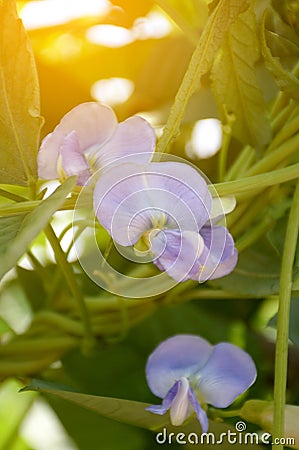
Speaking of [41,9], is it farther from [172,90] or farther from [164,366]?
[164,366]

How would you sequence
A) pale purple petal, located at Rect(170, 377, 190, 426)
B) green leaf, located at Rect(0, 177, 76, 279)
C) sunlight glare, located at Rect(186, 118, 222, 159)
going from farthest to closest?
sunlight glare, located at Rect(186, 118, 222, 159), pale purple petal, located at Rect(170, 377, 190, 426), green leaf, located at Rect(0, 177, 76, 279)

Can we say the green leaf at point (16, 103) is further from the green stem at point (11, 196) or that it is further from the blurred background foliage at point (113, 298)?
the blurred background foliage at point (113, 298)

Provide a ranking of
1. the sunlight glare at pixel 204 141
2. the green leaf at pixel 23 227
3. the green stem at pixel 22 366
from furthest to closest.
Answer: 1. the sunlight glare at pixel 204 141
2. the green stem at pixel 22 366
3. the green leaf at pixel 23 227

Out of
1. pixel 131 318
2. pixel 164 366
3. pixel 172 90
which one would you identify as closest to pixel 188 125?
pixel 172 90

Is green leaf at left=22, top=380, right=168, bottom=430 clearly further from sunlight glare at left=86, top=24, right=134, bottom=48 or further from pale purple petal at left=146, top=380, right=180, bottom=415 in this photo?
sunlight glare at left=86, top=24, right=134, bottom=48

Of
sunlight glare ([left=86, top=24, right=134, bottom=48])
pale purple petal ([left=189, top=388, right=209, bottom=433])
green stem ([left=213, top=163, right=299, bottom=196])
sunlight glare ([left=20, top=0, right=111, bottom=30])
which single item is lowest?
pale purple petal ([left=189, top=388, right=209, bottom=433])

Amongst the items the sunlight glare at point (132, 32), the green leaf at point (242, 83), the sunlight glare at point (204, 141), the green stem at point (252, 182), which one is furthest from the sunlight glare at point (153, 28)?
the green stem at point (252, 182)

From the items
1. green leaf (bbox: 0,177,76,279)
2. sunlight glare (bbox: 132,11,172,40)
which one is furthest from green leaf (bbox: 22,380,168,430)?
sunlight glare (bbox: 132,11,172,40)
